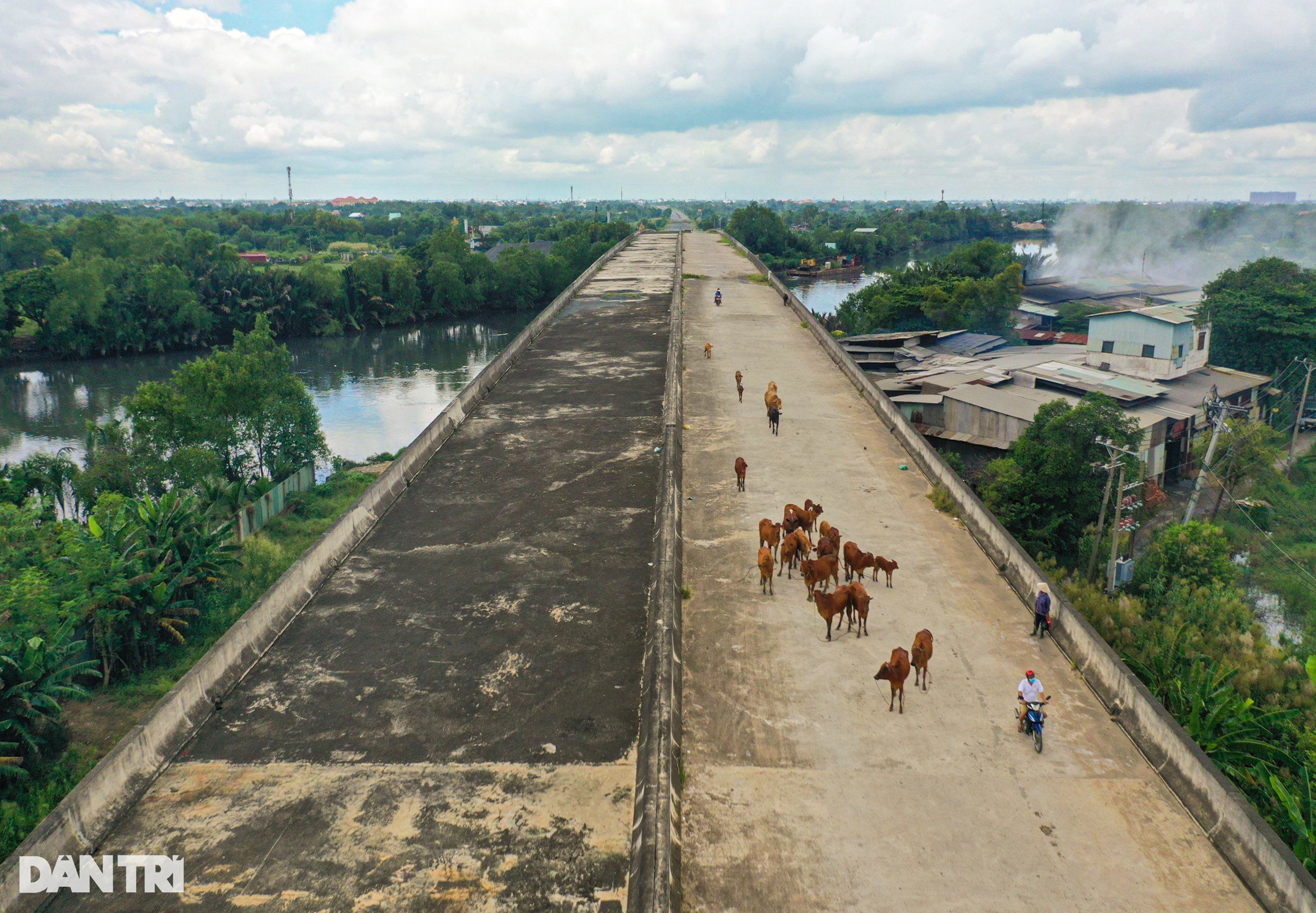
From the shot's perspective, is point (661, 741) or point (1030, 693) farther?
point (1030, 693)

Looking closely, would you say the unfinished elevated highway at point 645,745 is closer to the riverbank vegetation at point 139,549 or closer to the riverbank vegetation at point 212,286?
the riverbank vegetation at point 139,549

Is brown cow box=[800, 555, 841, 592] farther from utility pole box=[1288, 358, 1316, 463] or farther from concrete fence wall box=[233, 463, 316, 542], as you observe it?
utility pole box=[1288, 358, 1316, 463]

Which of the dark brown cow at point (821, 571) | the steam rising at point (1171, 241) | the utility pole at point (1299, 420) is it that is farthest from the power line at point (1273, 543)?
the steam rising at point (1171, 241)

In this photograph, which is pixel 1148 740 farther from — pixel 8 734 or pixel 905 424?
pixel 8 734

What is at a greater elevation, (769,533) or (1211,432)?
(769,533)

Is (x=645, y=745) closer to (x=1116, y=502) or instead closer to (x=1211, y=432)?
(x=1116, y=502)

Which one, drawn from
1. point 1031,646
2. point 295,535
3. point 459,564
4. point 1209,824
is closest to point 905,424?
point 1031,646

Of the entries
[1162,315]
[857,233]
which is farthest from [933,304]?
[857,233]

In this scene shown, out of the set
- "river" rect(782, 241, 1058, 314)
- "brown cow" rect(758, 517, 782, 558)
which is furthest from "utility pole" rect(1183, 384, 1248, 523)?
"river" rect(782, 241, 1058, 314)
